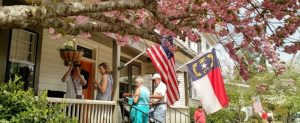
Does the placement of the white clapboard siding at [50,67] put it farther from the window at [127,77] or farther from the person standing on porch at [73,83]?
the window at [127,77]

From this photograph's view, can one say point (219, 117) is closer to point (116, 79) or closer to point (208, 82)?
point (208, 82)

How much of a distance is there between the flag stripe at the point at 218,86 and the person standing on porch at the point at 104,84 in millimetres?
3293

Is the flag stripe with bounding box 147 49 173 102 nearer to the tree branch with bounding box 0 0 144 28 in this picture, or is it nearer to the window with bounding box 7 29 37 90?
the window with bounding box 7 29 37 90

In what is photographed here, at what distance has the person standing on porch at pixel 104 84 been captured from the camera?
735 centimetres

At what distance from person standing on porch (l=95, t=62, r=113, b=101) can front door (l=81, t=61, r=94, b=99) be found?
90.3 inches

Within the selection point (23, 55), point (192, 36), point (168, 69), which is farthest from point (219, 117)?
point (192, 36)

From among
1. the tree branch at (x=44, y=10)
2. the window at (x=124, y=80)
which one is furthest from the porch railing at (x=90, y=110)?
the window at (x=124, y=80)

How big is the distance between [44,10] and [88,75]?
6.51 metres

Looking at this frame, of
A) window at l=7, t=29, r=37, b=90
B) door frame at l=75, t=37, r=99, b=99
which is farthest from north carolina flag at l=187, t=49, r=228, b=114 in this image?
window at l=7, t=29, r=37, b=90

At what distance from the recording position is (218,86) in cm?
970

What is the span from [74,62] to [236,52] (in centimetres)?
359

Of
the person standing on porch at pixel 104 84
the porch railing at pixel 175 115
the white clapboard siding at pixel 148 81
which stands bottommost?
the porch railing at pixel 175 115

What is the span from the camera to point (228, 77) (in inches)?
1088

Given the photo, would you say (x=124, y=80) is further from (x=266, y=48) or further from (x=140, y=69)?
(x=266, y=48)
